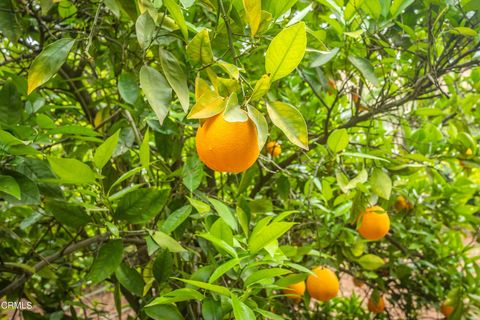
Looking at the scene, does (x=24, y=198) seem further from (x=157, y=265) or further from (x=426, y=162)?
(x=426, y=162)

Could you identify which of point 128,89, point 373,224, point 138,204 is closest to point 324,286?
point 373,224

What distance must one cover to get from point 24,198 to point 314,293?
100 centimetres

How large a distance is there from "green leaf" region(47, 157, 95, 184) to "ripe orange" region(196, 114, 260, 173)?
0.25 m

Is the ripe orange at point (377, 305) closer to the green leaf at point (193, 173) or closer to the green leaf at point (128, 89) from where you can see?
the green leaf at point (193, 173)

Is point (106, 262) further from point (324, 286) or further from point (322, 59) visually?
point (324, 286)

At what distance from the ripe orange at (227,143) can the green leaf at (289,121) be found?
0.06m

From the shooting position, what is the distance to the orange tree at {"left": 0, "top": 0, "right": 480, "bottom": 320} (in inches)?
27.9

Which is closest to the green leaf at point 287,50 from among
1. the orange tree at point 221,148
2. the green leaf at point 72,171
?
the orange tree at point 221,148

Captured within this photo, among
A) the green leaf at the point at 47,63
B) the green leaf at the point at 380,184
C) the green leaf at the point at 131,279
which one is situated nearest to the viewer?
the green leaf at the point at 47,63

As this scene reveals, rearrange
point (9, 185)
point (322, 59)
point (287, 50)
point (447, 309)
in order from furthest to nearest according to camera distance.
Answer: point (447, 309), point (322, 59), point (9, 185), point (287, 50)

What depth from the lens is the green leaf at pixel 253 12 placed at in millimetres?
685

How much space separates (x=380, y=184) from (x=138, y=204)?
63 centimetres

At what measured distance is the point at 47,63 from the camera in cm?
73

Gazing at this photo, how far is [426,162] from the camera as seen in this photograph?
1.37m
